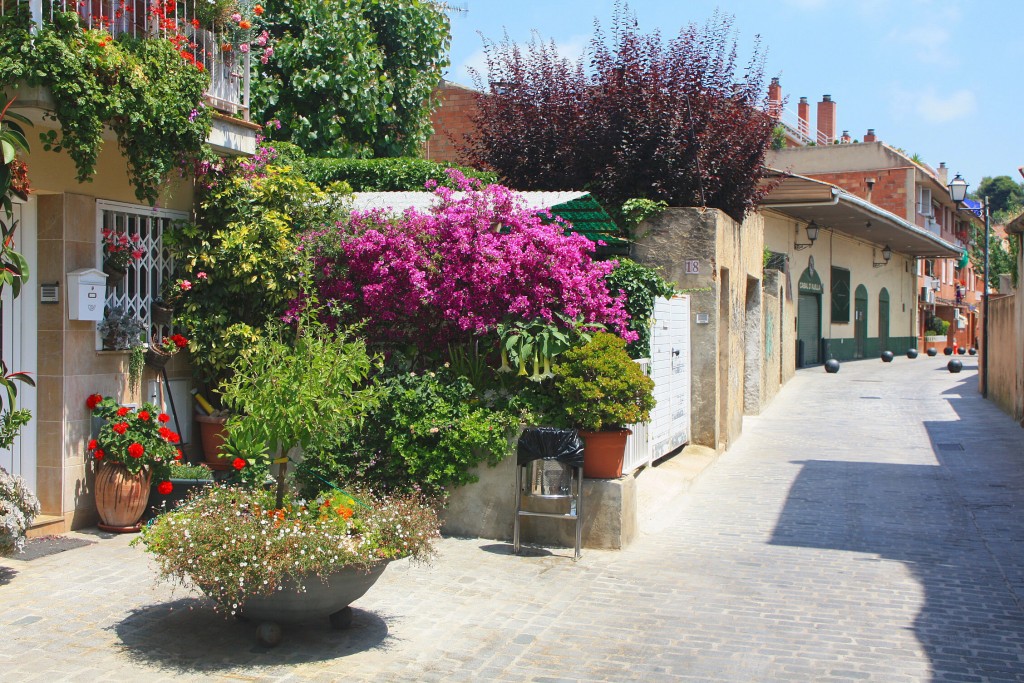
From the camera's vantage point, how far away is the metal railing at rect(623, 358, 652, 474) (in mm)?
8617

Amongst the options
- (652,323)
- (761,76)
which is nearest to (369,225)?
(652,323)

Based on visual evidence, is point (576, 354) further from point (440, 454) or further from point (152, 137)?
point (152, 137)

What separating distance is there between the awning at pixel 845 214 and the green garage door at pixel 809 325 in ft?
6.82

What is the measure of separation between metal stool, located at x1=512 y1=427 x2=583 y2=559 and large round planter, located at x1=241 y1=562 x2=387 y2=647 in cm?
240

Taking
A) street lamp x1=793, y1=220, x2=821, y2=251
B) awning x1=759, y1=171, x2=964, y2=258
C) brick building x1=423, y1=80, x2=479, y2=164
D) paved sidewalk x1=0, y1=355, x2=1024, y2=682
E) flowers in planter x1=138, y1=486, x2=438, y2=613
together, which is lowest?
paved sidewalk x1=0, y1=355, x2=1024, y2=682

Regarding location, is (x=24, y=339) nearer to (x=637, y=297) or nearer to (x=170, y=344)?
(x=170, y=344)

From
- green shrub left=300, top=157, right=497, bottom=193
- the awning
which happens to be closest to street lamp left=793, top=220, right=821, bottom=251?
the awning

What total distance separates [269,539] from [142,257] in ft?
14.9

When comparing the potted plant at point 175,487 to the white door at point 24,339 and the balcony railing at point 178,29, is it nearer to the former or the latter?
the white door at point 24,339

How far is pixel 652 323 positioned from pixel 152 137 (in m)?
4.86

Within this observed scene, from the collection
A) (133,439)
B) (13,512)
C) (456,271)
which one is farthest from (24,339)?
(456,271)

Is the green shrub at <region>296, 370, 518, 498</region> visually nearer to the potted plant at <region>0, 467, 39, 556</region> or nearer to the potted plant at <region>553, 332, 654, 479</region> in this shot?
the potted plant at <region>553, 332, 654, 479</region>

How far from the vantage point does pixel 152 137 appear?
759cm

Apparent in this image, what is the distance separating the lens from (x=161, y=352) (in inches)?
338
